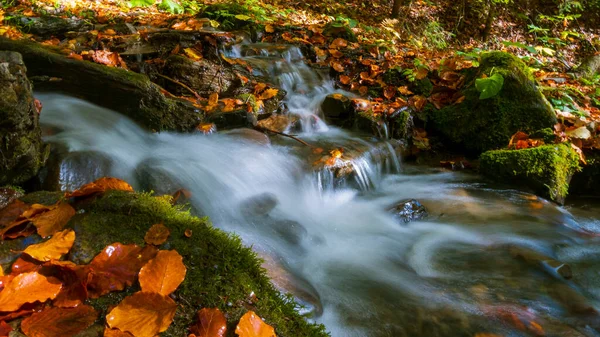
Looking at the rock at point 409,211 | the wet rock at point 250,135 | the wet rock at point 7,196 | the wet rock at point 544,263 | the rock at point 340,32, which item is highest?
the rock at point 340,32

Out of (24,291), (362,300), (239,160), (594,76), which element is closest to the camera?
(24,291)

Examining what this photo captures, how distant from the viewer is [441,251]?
3684 mm

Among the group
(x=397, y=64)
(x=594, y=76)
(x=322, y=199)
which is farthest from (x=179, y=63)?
(x=594, y=76)

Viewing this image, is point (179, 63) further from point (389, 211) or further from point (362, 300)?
point (362, 300)

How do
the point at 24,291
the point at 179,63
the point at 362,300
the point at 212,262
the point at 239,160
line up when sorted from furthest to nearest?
the point at 179,63 → the point at 239,160 → the point at 362,300 → the point at 212,262 → the point at 24,291

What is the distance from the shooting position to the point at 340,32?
26.7 feet

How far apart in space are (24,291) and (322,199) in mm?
3185

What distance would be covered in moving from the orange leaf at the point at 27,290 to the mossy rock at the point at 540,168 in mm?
4801

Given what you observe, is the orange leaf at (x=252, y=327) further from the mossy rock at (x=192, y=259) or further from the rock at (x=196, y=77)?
the rock at (x=196, y=77)

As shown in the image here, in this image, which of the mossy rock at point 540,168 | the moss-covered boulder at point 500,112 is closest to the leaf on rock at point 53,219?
the mossy rock at point 540,168

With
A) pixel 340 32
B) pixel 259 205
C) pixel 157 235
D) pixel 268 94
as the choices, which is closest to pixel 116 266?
pixel 157 235

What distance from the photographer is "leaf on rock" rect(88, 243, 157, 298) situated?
1591mm

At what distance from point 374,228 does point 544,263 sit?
1.51 metres

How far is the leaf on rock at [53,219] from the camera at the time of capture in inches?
72.3
